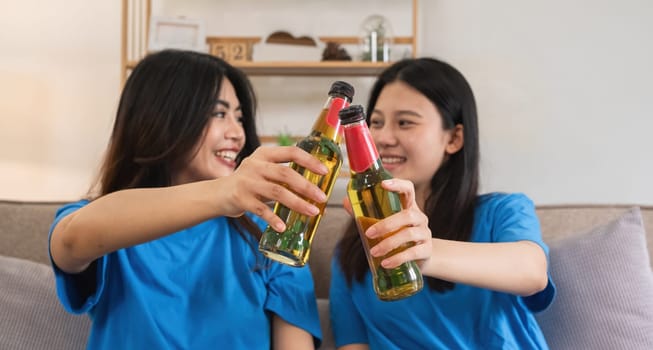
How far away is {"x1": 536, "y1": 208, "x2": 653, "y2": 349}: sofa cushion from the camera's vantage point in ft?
4.40

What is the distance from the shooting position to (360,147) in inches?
31.2

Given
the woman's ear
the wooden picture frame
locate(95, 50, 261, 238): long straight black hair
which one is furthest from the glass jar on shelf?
locate(95, 50, 261, 238): long straight black hair

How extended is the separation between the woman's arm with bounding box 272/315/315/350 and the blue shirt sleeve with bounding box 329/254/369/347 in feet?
0.39

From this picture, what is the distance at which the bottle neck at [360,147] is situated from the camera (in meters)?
0.78

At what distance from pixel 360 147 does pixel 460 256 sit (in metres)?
0.31

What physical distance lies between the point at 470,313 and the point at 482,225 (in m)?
0.18

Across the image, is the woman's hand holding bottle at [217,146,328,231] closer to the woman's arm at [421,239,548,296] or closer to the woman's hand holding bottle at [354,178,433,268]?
the woman's hand holding bottle at [354,178,433,268]

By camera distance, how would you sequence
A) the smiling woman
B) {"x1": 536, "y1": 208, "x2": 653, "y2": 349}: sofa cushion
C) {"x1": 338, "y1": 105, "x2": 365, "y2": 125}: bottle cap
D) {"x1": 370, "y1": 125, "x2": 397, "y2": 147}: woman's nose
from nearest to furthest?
{"x1": 338, "y1": 105, "x2": 365, "y2": 125}: bottle cap < the smiling woman < {"x1": 536, "y1": 208, "x2": 653, "y2": 349}: sofa cushion < {"x1": 370, "y1": 125, "x2": 397, "y2": 147}: woman's nose

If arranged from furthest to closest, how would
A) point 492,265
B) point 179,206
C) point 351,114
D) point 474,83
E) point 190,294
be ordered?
point 474,83, point 190,294, point 492,265, point 179,206, point 351,114

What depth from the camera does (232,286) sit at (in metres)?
1.24

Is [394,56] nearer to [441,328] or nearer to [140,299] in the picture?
[441,328]

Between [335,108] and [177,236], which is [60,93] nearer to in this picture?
[177,236]

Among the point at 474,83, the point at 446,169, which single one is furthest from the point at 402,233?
the point at 474,83

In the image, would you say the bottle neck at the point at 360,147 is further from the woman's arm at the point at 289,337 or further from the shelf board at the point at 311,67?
A: the shelf board at the point at 311,67
